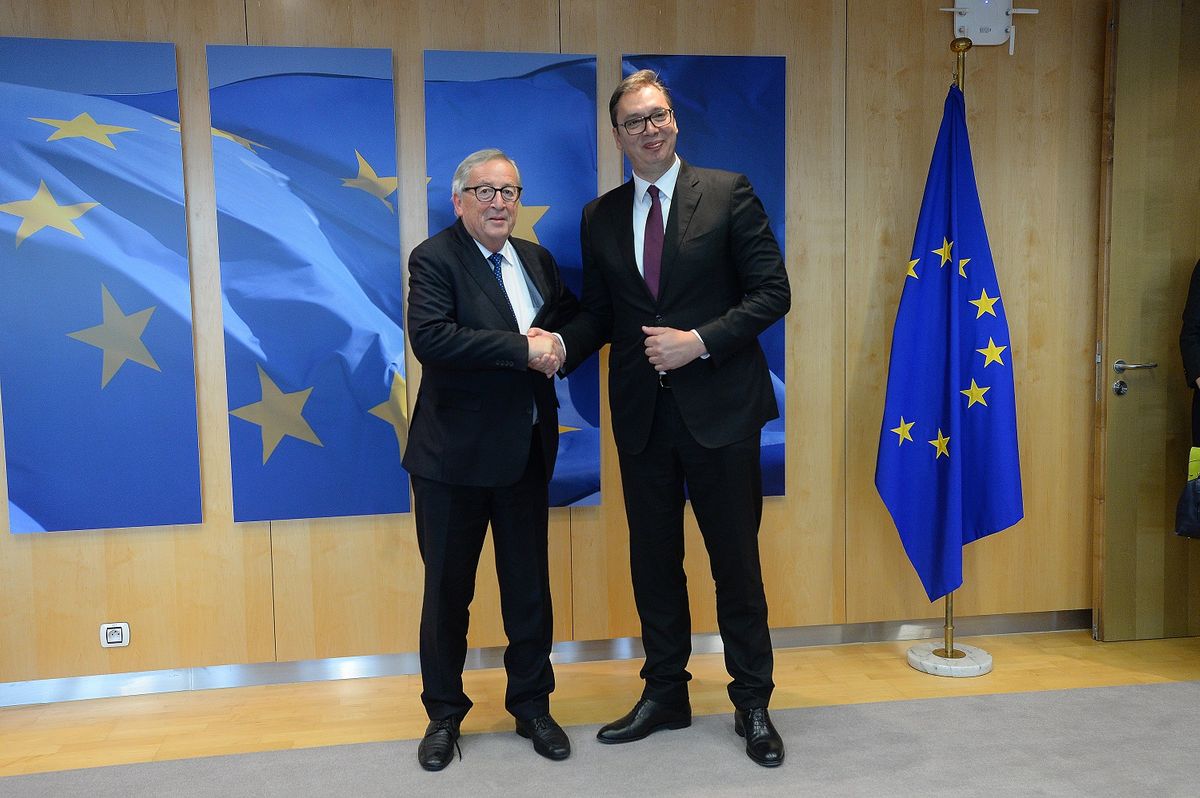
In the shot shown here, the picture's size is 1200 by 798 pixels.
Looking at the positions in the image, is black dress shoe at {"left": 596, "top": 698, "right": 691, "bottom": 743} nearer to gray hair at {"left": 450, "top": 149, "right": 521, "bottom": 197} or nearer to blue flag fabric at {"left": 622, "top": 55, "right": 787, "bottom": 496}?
blue flag fabric at {"left": 622, "top": 55, "right": 787, "bottom": 496}

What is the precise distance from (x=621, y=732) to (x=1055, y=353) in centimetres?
224

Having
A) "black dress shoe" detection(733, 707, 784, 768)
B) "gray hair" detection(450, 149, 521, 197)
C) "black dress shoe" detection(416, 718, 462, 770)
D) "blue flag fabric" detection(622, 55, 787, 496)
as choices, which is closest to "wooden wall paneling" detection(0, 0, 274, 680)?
"black dress shoe" detection(416, 718, 462, 770)

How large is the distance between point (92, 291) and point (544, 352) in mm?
1673

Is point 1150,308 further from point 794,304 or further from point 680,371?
point 680,371

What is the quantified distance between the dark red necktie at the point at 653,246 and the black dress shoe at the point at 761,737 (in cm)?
126

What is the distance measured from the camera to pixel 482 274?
103 inches

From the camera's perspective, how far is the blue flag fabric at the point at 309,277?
3113 millimetres

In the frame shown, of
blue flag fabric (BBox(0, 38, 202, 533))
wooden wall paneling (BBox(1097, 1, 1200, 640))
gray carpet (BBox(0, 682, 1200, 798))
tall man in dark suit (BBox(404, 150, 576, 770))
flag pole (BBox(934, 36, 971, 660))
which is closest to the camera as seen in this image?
gray carpet (BBox(0, 682, 1200, 798))

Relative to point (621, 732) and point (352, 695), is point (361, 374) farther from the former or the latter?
point (621, 732)

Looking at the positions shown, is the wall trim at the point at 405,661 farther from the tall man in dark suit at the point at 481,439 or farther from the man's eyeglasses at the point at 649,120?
the man's eyeglasses at the point at 649,120

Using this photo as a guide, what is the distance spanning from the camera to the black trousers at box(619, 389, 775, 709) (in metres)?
2.66

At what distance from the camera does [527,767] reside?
8.55ft

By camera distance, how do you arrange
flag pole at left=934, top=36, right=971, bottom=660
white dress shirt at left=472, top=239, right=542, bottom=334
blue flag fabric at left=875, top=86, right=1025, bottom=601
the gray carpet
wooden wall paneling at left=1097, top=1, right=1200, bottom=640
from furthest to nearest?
1. wooden wall paneling at left=1097, top=1, right=1200, bottom=640
2. blue flag fabric at left=875, top=86, right=1025, bottom=601
3. flag pole at left=934, top=36, right=971, bottom=660
4. white dress shirt at left=472, top=239, right=542, bottom=334
5. the gray carpet

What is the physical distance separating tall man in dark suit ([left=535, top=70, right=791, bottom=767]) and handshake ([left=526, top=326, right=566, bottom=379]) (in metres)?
0.09
